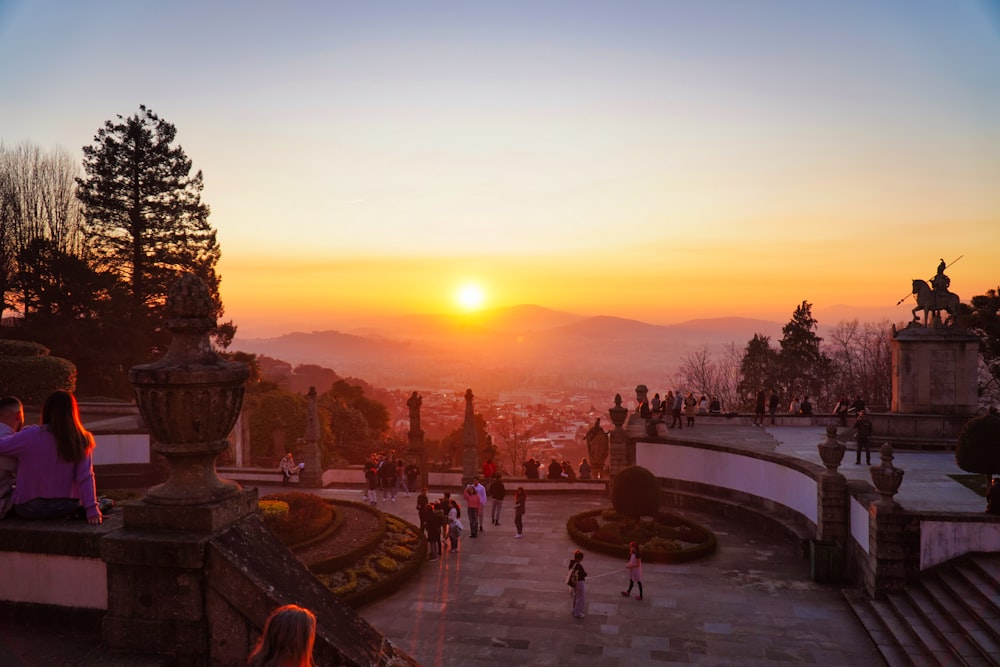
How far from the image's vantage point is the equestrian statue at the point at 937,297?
2542 centimetres

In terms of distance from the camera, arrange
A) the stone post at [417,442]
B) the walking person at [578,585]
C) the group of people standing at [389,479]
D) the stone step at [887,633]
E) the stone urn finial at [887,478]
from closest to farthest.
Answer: the stone step at [887,633] → the stone urn finial at [887,478] → the walking person at [578,585] → the group of people standing at [389,479] → the stone post at [417,442]

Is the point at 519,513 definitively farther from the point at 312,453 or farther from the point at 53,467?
the point at 53,467

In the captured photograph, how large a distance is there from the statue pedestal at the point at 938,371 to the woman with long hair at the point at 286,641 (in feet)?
91.0

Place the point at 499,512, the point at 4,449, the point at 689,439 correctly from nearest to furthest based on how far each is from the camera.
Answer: the point at 4,449 → the point at 499,512 → the point at 689,439

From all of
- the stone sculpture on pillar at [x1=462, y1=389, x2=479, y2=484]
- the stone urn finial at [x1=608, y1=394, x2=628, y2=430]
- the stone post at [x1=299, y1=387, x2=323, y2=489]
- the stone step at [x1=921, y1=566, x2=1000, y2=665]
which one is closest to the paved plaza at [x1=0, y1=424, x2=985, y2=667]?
the stone step at [x1=921, y1=566, x2=1000, y2=665]

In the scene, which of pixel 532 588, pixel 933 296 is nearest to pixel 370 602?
pixel 532 588

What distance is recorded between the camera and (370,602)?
15.5 metres

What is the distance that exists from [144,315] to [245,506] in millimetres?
38259

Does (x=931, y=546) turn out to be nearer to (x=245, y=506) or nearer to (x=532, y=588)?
(x=532, y=588)

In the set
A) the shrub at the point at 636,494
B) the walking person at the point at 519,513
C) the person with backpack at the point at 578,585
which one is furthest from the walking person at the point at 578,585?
the shrub at the point at 636,494

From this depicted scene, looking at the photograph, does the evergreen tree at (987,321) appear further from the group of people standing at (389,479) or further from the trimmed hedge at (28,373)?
the trimmed hedge at (28,373)

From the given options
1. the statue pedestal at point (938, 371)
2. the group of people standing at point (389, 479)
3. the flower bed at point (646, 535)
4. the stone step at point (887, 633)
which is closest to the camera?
the stone step at point (887, 633)

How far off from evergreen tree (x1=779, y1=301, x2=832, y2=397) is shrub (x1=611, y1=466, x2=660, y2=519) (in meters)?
36.1

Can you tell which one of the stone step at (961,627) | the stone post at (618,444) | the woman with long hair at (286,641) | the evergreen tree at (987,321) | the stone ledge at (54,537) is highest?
the evergreen tree at (987,321)
